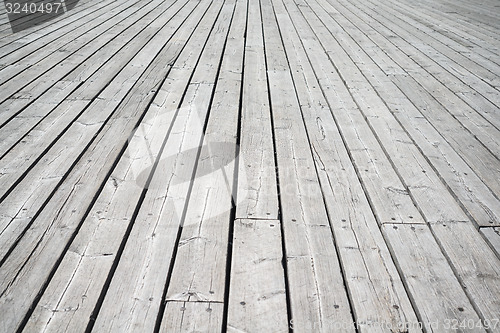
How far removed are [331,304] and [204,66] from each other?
221 cm

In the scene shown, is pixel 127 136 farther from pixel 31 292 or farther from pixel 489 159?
pixel 489 159

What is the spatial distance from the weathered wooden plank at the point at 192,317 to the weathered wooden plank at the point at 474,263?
702 millimetres

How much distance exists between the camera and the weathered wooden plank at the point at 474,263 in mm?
1230

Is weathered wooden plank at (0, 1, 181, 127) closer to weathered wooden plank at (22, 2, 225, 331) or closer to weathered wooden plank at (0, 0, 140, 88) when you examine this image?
weathered wooden plank at (0, 0, 140, 88)

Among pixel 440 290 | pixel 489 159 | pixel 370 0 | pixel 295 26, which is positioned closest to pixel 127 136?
pixel 440 290

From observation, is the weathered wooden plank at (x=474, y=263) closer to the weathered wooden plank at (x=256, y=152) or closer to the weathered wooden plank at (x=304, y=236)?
the weathered wooden plank at (x=304, y=236)

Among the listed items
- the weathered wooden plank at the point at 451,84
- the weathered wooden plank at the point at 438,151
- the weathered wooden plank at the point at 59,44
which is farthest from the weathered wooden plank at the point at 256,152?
the weathered wooden plank at the point at 59,44

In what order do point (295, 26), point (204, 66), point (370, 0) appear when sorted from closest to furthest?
point (204, 66)
point (295, 26)
point (370, 0)

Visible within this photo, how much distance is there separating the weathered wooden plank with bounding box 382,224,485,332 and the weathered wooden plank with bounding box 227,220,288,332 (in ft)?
1.20

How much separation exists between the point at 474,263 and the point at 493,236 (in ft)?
0.62

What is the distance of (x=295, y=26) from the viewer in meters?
4.29

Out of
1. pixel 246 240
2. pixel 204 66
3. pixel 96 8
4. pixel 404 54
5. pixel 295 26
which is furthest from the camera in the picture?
pixel 96 8

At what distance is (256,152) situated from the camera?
1.95m

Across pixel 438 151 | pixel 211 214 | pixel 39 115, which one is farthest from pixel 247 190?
pixel 39 115
